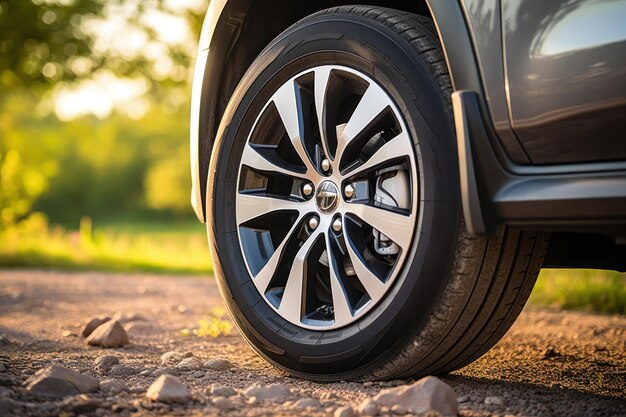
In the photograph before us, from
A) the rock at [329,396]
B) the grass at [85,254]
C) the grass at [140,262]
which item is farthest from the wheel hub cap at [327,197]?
the grass at [85,254]

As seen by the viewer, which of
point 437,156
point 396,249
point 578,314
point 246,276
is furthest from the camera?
point 578,314

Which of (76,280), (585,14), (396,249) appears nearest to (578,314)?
(396,249)

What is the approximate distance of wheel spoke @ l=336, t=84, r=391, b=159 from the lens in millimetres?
2391

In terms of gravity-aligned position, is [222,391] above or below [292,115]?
below

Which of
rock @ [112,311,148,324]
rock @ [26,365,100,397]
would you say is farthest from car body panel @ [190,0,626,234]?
rock @ [112,311,148,324]

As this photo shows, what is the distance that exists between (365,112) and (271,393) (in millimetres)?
959

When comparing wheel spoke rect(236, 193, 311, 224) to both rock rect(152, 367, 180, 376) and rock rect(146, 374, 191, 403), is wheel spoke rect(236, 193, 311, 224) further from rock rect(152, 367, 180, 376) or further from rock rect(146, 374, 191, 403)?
rock rect(146, 374, 191, 403)

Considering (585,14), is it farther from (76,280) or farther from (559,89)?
(76,280)

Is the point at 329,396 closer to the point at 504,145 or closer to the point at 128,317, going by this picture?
the point at 504,145

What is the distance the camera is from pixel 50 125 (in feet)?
137

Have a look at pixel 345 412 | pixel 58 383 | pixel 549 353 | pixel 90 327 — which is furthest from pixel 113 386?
pixel 549 353

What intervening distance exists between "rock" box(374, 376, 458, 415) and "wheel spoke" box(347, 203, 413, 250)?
442 millimetres

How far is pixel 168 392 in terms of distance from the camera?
6.86 feet

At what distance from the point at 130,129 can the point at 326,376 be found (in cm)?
3938
